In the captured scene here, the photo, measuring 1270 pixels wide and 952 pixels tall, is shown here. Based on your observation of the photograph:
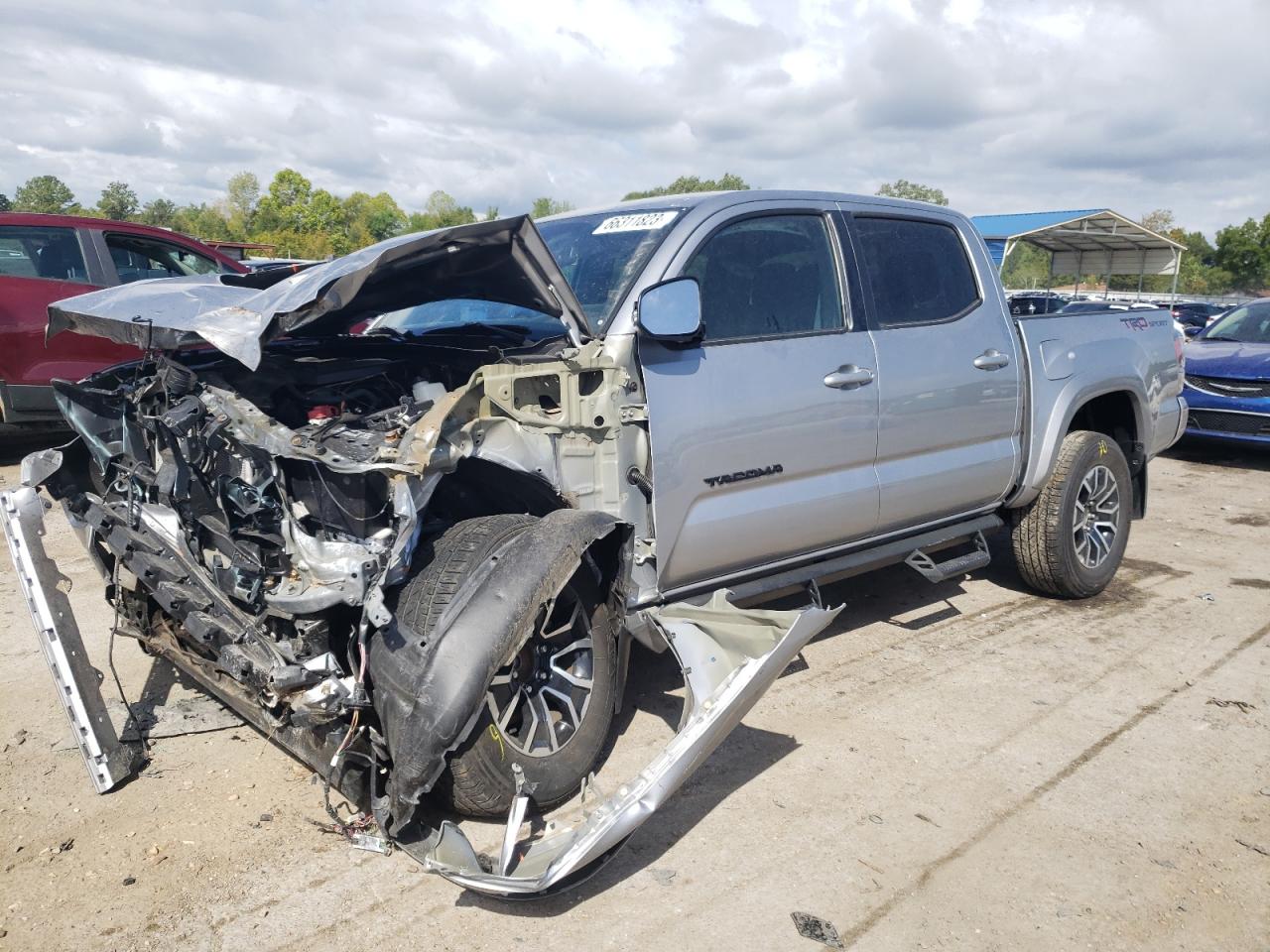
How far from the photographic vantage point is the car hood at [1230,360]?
9.25 m

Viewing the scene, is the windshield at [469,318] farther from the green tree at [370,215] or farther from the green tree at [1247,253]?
the green tree at [370,215]

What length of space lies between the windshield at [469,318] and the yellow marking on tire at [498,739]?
162 cm

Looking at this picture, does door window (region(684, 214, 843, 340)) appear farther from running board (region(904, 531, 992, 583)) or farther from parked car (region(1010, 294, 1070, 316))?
parked car (region(1010, 294, 1070, 316))

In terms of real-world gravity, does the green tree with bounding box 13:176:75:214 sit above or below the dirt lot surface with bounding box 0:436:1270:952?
above

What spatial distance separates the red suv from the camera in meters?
7.38

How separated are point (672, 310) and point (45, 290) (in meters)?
6.47

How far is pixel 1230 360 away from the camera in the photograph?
9562 mm

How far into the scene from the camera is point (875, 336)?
4.14 meters

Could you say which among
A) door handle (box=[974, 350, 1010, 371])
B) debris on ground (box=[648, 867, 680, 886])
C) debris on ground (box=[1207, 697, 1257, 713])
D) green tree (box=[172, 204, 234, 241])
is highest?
green tree (box=[172, 204, 234, 241])

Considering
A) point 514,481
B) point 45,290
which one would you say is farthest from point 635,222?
point 45,290

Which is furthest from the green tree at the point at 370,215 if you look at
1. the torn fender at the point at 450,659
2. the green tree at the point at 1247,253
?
the torn fender at the point at 450,659

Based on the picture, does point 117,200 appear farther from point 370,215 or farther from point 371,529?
point 371,529

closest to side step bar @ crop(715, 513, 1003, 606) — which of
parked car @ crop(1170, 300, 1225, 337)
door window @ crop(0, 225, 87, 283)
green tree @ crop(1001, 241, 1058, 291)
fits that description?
door window @ crop(0, 225, 87, 283)

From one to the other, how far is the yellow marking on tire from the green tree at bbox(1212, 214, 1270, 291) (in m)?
54.1
